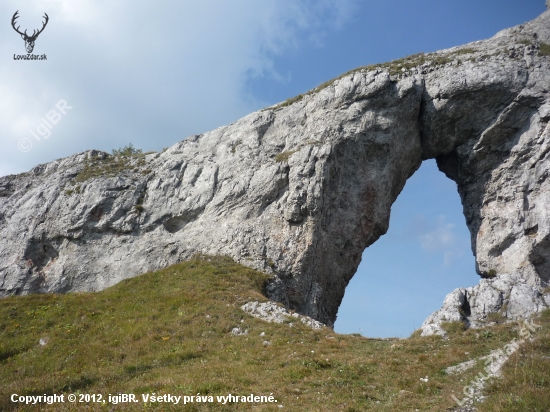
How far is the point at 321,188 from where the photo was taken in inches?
1522

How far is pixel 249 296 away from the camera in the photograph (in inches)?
1224

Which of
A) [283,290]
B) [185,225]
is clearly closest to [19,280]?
[185,225]

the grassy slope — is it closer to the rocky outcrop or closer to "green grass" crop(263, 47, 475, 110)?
the rocky outcrop

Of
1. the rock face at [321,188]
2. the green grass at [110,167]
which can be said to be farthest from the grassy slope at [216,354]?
the green grass at [110,167]

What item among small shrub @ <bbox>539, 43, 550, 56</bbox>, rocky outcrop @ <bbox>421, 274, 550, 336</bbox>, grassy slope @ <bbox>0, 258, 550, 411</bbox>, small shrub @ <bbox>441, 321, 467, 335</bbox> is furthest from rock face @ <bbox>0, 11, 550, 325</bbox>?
small shrub @ <bbox>441, 321, 467, 335</bbox>

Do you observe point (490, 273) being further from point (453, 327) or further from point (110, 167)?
point (110, 167)

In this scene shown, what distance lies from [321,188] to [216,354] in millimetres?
19805

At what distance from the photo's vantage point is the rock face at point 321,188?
38531mm

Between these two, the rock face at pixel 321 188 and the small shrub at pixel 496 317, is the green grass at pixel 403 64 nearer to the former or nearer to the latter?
the rock face at pixel 321 188

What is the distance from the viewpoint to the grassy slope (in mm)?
14859

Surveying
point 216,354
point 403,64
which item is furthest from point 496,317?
point 403,64

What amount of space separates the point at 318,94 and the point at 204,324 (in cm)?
2791

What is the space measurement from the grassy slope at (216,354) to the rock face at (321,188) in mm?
4732

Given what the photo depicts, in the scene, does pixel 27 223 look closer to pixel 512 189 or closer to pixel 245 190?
pixel 245 190
